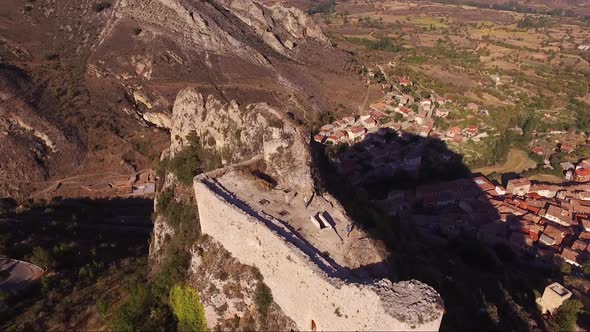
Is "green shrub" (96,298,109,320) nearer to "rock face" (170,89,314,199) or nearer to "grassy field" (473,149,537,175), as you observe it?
"rock face" (170,89,314,199)

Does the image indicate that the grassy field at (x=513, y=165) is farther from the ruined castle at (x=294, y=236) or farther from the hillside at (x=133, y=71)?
the ruined castle at (x=294, y=236)

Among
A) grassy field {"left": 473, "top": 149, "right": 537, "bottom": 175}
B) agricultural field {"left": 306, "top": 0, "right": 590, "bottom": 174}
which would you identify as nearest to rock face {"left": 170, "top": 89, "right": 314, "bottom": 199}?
agricultural field {"left": 306, "top": 0, "right": 590, "bottom": 174}

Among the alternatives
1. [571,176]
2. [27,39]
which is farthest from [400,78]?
[27,39]

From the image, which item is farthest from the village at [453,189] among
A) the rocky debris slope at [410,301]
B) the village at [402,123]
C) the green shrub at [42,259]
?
the green shrub at [42,259]

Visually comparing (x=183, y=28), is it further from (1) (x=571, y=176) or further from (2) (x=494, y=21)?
(2) (x=494, y=21)

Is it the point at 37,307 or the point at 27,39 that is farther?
the point at 27,39

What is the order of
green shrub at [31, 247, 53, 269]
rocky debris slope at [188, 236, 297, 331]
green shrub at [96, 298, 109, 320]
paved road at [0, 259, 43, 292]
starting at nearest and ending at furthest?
rocky debris slope at [188, 236, 297, 331] < green shrub at [96, 298, 109, 320] < paved road at [0, 259, 43, 292] < green shrub at [31, 247, 53, 269]
